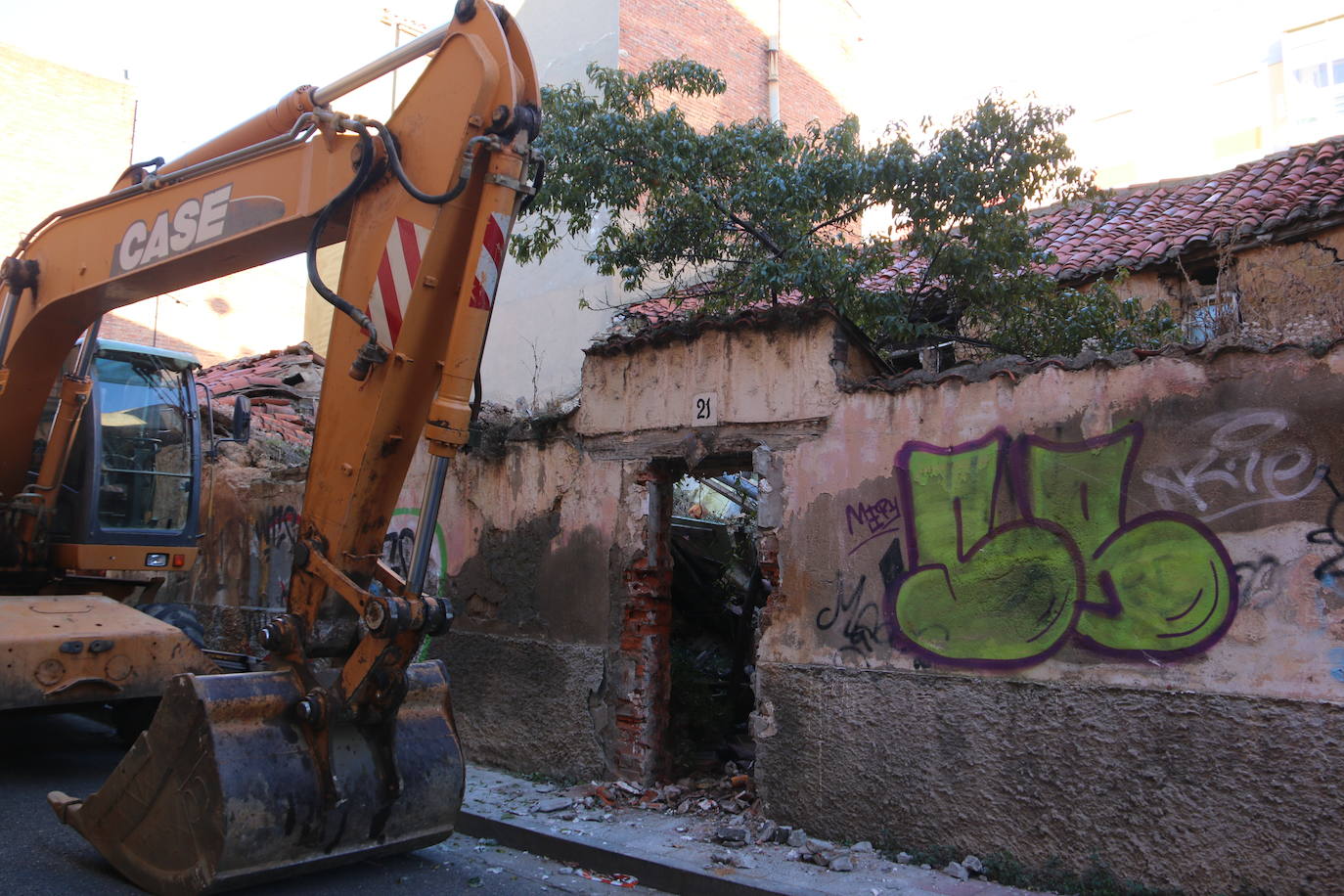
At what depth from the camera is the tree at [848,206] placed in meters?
7.37

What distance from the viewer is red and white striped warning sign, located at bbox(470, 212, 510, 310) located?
13.9 ft

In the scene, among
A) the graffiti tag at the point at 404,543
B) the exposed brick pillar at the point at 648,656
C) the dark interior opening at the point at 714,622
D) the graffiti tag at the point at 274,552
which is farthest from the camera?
the graffiti tag at the point at 274,552

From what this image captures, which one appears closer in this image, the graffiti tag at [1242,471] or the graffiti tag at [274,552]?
the graffiti tag at [1242,471]

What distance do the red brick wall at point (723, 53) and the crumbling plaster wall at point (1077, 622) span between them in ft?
40.9

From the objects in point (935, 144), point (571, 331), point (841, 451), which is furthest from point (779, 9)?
point (841, 451)

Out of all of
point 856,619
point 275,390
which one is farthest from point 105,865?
point 275,390

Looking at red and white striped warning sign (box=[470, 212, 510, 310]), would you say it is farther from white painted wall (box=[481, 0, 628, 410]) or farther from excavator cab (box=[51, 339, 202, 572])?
white painted wall (box=[481, 0, 628, 410])

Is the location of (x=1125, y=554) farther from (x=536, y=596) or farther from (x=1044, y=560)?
(x=536, y=596)

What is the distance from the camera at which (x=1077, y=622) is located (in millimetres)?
5059

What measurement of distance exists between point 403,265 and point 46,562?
445 cm

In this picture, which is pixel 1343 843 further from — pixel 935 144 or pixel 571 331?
pixel 571 331

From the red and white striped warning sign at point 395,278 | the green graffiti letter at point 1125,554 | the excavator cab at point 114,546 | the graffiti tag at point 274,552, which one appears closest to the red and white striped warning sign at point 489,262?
the red and white striped warning sign at point 395,278

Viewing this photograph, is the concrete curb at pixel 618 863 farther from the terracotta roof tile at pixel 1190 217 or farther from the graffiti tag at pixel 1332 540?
the terracotta roof tile at pixel 1190 217

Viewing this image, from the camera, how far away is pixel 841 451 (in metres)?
6.08
